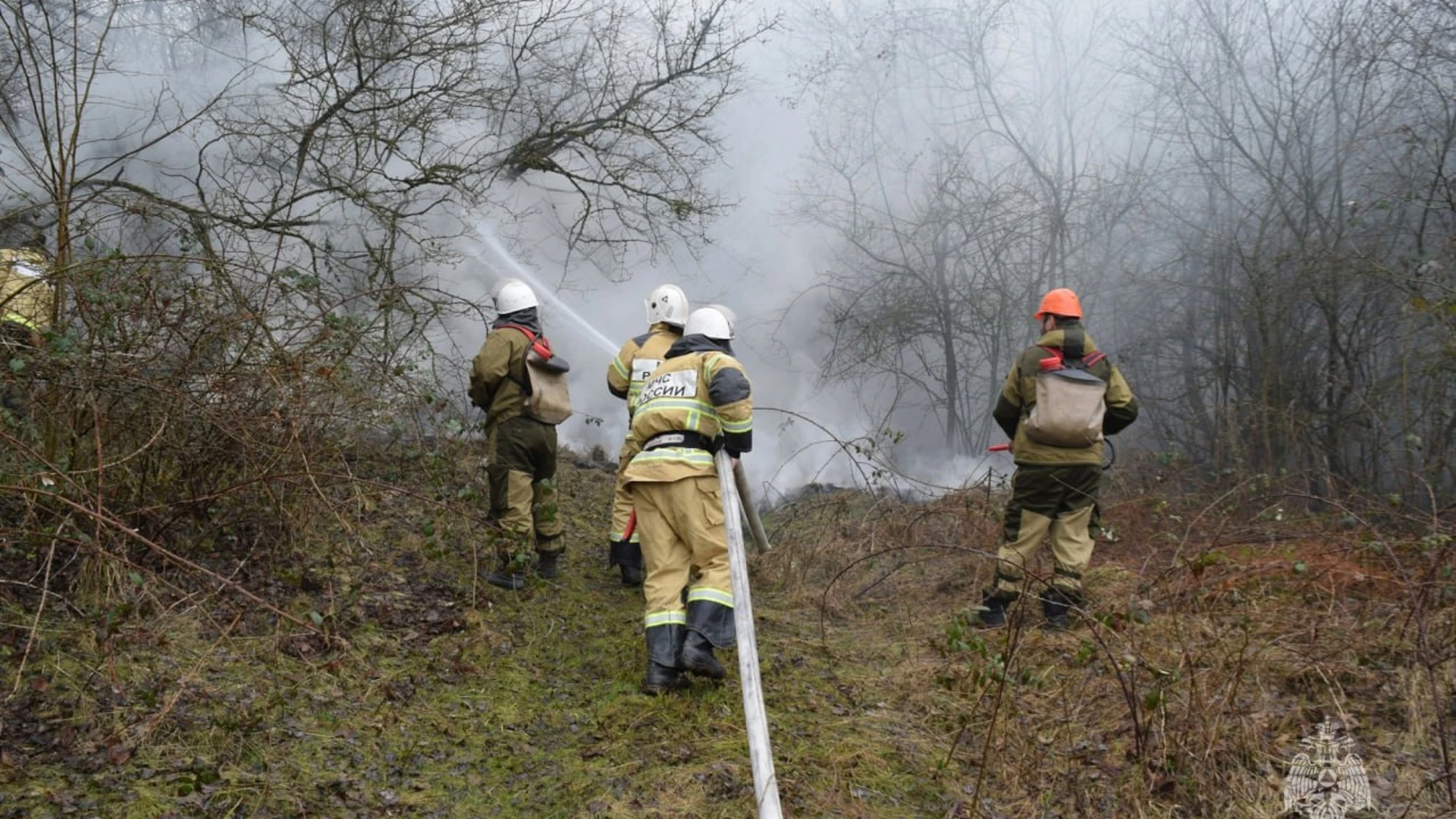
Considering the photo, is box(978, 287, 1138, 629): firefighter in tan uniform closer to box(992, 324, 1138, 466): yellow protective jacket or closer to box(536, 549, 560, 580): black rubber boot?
box(992, 324, 1138, 466): yellow protective jacket

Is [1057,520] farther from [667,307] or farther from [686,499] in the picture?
[667,307]

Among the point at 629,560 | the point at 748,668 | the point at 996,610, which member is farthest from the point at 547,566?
the point at 748,668

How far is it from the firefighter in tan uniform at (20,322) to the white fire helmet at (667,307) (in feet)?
8.96

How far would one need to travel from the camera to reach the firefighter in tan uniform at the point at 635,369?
5.44 m

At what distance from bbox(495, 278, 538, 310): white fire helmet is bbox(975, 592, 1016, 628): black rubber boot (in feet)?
9.54

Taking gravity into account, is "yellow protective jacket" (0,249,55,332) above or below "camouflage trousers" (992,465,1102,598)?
above

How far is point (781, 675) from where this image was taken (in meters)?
4.68

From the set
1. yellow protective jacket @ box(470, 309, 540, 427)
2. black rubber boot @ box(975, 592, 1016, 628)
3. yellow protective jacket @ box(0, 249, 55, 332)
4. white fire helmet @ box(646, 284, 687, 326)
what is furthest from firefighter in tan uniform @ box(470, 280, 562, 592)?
black rubber boot @ box(975, 592, 1016, 628)

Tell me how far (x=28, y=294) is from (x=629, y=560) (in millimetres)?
3115

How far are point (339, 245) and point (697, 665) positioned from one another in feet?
19.6

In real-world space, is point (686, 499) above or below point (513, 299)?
below

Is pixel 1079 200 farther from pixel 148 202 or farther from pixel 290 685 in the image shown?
pixel 290 685

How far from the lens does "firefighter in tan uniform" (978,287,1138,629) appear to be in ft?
17.2

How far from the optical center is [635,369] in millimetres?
5441
